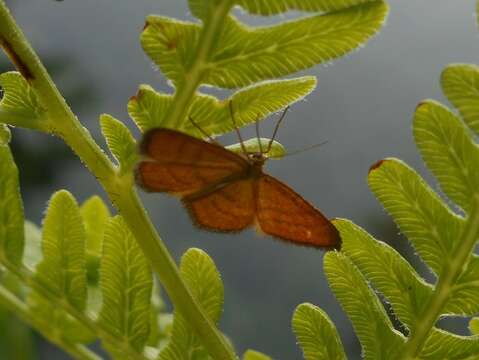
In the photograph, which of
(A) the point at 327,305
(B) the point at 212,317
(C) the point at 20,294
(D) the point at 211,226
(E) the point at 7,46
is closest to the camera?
(E) the point at 7,46

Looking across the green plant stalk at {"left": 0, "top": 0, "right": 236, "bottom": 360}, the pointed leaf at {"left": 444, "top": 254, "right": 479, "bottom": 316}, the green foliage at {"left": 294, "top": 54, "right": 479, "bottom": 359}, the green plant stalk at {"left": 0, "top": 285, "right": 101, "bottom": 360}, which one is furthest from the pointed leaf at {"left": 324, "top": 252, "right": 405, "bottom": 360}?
the green plant stalk at {"left": 0, "top": 285, "right": 101, "bottom": 360}

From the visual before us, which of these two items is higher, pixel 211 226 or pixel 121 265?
pixel 211 226

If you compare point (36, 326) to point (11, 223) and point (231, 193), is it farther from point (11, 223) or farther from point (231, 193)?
point (231, 193)

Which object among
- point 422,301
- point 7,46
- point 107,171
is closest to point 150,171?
point 107,171

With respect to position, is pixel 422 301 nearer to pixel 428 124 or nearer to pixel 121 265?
pixel 428 124

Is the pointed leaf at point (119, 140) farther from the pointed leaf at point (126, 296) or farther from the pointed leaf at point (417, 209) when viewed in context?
the pointed leaf at point (417, 209)

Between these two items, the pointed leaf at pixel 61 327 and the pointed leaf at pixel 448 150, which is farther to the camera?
the pointed leaf at pixel 61 327

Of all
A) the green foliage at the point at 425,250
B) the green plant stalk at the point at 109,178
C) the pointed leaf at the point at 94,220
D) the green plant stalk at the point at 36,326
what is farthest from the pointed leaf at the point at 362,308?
the pointed leaf at the point at 94,220
